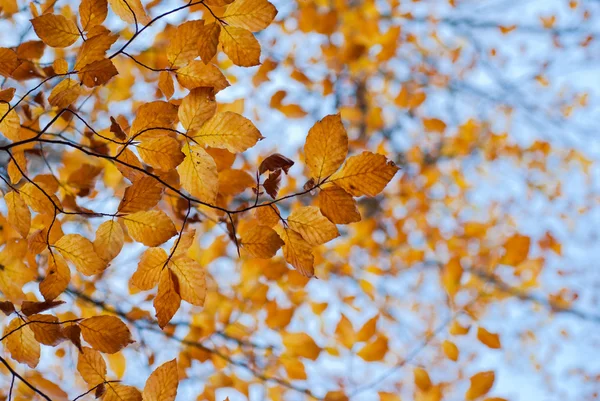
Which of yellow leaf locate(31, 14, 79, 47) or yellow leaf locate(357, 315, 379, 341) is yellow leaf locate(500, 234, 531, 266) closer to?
yellow leaf locate(357, 315, 379, 341)

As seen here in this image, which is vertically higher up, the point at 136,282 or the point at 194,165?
the point at 194,165

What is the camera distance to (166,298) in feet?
2.31

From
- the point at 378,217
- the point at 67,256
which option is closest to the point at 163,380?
the point at 67,256

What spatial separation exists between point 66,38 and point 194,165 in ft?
0.84

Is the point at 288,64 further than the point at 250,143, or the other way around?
the point at 288,64

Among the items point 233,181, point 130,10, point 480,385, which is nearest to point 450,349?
point 480,385

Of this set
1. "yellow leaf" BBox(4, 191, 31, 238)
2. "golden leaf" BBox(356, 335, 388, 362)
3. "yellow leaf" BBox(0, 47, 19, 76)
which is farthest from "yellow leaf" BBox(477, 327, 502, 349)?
"yellow leaf" BBox(0, 47, 19, 76)

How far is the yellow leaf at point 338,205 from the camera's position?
2.17ft

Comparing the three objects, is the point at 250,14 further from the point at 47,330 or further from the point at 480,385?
the point at 480,385

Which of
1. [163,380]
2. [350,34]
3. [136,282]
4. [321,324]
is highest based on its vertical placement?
[350,34]

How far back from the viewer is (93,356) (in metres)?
0.75

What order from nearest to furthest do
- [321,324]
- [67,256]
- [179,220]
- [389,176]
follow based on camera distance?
[389,176] → [67,256] → [179,220] → [321,324]

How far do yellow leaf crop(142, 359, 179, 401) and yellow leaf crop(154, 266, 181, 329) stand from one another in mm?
70

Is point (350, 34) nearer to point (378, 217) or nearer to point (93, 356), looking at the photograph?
point (378, 217)
